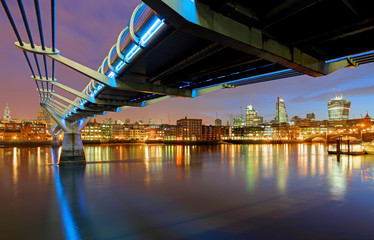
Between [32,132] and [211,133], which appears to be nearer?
[32,132]

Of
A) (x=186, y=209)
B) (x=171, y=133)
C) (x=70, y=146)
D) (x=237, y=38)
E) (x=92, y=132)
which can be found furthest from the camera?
(x=171, y=133)

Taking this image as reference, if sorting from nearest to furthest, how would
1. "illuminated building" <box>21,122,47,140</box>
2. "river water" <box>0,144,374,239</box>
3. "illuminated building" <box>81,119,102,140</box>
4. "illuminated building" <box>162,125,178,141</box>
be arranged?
"river water" <box>0,144,374,239</box> → "illuminated building" <box>21,122,47,140</box> → "illuminated building" <box>81,119,102,140</box> → "illuminated building" <box>162,125,178,141</box>

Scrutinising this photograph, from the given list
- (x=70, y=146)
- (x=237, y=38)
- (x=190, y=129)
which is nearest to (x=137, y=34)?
(x=237, y=38)

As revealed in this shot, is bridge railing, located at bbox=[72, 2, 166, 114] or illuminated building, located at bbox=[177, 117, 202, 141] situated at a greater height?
bridge railing, located at bbox=[72, 2, 166, 114]

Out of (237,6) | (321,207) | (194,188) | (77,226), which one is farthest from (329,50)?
(194,188)

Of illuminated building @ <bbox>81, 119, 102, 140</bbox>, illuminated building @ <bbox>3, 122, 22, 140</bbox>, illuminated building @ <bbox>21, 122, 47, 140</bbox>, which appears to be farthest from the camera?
illuminated building @ <bbox>81, 119, 102, 140</bbox>

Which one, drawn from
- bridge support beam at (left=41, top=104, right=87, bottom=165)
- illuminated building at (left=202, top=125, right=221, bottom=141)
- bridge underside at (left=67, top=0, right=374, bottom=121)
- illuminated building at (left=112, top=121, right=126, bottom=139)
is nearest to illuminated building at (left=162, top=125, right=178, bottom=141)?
illuminated building at (left=202, top=125, right=221, bottom=141)

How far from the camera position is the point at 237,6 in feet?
21.4

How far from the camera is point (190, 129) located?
581 ft

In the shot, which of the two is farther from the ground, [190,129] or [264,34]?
[264,34]

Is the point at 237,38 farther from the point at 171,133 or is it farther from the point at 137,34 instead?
the point at 171,133

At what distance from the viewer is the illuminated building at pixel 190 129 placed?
173750 mm

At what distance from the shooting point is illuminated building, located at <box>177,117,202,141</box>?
570 feet

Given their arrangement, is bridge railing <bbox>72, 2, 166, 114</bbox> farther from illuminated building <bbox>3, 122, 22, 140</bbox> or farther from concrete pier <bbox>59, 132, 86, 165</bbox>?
illuminated building <bbox>3, 122, 22, 140</bbox>
